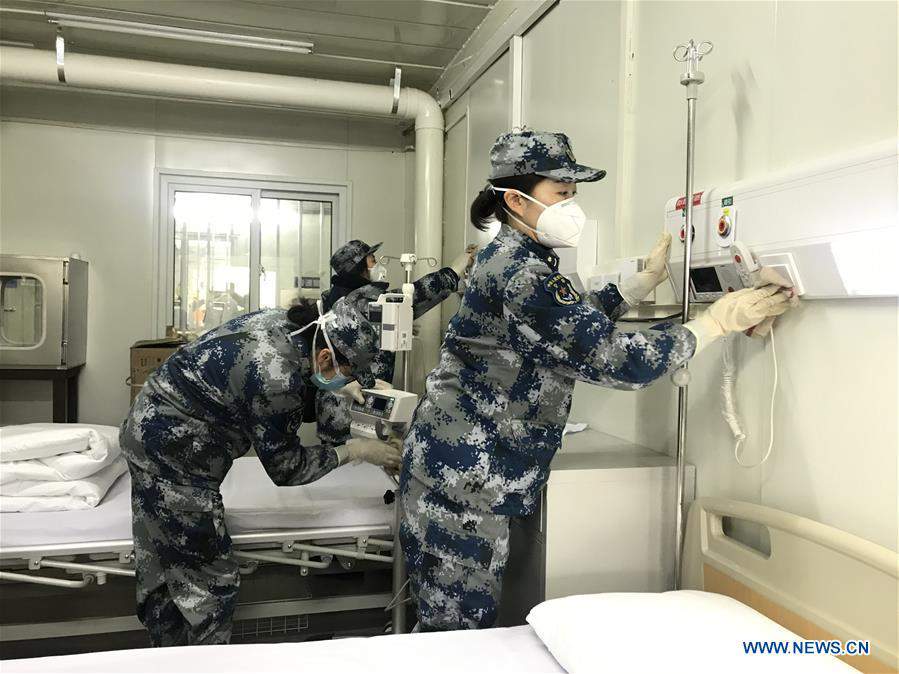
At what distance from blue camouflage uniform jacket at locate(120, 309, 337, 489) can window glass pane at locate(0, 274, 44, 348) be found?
294 centimetres

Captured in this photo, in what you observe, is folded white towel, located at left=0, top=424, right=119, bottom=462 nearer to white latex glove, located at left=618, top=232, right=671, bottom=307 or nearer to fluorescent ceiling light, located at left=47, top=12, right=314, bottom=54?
white latex glove, located at left=618, top=232, right=671, bottom=307

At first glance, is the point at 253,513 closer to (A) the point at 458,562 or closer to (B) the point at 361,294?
(B) the point at 361,294

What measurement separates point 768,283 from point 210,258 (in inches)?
173

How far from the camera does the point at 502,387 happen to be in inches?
63.2

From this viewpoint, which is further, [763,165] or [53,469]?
[53,469]

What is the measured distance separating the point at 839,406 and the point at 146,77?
13.0ft

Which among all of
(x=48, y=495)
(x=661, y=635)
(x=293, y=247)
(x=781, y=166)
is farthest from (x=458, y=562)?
(x=293, y=247)

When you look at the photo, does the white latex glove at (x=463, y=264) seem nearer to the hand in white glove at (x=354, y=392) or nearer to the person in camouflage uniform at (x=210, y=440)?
the hand in white glove at (x=354, y=392)

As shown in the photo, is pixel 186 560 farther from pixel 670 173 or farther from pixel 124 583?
pixel 670 173

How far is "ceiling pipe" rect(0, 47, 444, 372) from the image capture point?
150 inches

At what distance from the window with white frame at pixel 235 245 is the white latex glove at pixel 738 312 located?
→ 382cm

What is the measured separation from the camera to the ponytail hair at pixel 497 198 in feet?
5.46

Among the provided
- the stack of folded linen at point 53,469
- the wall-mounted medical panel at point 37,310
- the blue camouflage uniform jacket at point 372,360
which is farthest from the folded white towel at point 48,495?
the wall-mounted medical panel at point 37,310

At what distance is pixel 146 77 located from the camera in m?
3.90
